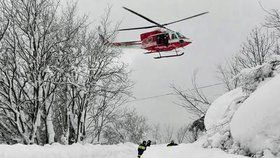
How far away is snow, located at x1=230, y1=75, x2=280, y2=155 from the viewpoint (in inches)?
256

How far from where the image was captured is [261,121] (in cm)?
676

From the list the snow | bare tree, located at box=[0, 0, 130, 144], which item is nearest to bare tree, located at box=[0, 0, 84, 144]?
bare tree, located at box=[0, 0, 130, 144]

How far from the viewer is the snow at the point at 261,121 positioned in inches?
256

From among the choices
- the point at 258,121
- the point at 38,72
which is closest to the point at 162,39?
the point at 38,72

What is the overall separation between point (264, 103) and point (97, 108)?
22.3 metres

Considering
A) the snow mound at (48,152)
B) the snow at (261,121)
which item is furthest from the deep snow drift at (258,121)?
the snow mound at (48,152)

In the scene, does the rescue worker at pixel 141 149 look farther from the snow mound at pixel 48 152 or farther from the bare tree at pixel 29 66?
the bare tree at pixel 29 66

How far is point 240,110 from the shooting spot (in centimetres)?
794

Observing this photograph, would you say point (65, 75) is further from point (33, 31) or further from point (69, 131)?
point (69, 131)

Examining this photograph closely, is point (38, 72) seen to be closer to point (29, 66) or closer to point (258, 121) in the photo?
point (29, 66)

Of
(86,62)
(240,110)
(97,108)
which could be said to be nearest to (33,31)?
(86,62)

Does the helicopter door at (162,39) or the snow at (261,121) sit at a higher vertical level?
the helicopter door at (162,39)

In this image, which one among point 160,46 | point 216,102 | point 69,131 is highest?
point 160,46

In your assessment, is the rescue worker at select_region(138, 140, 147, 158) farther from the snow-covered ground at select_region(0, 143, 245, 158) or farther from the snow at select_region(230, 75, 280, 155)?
the snow at select_region(230, 75, 280, 155)
